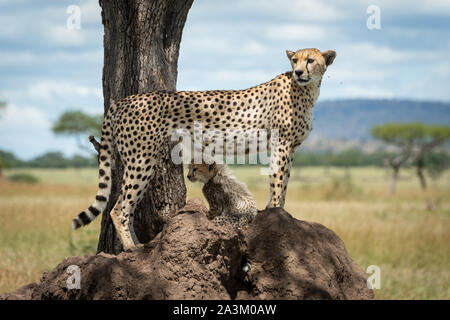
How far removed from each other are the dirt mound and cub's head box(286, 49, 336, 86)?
110 cm

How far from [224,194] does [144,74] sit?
1.39m

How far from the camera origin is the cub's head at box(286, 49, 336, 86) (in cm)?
438

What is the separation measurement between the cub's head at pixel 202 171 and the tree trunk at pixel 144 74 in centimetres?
37

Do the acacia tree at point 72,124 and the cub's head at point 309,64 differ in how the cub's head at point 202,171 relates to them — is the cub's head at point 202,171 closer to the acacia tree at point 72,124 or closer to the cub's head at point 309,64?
the cub's head at point 309,64

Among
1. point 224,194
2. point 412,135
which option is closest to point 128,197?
point 224,194

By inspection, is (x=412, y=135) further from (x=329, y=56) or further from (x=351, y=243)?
(x=329, y=56)

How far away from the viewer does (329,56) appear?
4484 millimetres

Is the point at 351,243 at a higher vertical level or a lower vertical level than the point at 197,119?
lower

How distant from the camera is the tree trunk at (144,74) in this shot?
506cm

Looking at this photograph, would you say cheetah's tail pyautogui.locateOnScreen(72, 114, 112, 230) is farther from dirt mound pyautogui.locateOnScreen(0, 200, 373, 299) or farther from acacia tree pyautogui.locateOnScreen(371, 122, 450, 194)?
acacia tree pyautogui.locateOnScreen(371, 122, 450, 194)

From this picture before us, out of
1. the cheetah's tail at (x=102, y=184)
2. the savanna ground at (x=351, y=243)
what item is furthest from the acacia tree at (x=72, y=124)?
the cheetah's tail at (x=102, y=184)

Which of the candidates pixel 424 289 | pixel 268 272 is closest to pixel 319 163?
pixel 424 289
